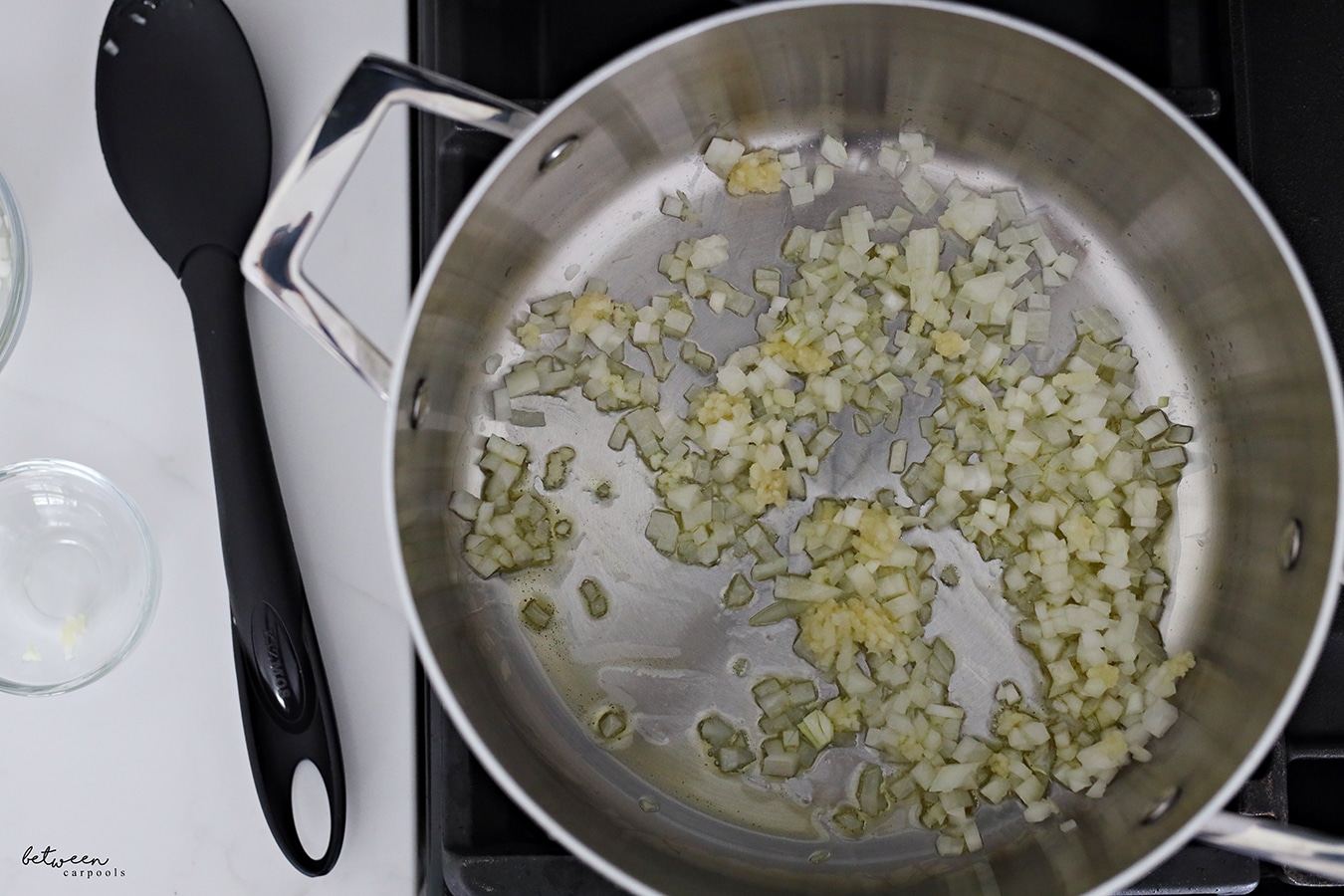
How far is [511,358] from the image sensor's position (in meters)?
0.94

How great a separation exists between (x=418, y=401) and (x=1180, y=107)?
2.19 ft

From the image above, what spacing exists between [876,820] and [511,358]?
1.71 ft

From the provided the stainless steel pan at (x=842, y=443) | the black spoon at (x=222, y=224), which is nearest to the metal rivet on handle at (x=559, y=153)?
the stainless steel pan at (x=842, y=443)

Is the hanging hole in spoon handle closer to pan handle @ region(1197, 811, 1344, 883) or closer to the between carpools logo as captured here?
the between carpools logo

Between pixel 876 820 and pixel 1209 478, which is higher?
pixel 1209 478

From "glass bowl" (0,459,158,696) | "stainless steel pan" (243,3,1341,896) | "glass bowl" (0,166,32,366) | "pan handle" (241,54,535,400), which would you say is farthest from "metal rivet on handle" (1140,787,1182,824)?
"glass bowl" (0,166,32,366)

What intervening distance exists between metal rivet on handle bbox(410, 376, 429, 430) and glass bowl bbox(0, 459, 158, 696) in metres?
0.24

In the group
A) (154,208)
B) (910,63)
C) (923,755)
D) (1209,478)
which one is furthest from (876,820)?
(154,208)

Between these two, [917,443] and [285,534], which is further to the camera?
[917,443]

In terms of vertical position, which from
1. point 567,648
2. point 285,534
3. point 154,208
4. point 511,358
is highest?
point 154,208

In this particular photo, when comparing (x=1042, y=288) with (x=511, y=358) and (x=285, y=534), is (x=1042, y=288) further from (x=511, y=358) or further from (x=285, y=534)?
(x=285, y=534)

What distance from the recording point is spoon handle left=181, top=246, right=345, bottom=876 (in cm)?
78

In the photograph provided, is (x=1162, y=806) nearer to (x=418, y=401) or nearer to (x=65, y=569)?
(x=418, y=401)

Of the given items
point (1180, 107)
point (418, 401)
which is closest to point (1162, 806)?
point (1180, 107)
